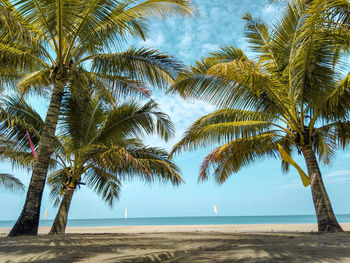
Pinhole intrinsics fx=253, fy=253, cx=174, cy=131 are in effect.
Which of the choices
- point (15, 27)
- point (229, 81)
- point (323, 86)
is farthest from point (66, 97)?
point (323, 86)

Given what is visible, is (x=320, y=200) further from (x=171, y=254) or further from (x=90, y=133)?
(x=90, y=133)

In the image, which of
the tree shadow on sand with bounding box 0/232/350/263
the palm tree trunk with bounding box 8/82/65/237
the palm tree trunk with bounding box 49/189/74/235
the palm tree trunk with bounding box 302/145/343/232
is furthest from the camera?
the palm tree trunk with bounding box 49/189/74/235

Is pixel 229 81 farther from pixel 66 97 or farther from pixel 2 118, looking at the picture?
pixel 2 118

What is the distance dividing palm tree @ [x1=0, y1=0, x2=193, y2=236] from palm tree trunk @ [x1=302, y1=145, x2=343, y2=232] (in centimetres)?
433

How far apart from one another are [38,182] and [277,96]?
6120mm

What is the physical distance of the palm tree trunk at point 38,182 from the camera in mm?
5367

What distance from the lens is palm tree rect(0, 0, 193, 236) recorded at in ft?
18.8

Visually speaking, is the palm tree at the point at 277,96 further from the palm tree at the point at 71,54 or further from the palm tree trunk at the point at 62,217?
the palm tree trunk at the point at 62,217

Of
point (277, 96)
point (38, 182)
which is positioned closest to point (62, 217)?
point (38, 182)

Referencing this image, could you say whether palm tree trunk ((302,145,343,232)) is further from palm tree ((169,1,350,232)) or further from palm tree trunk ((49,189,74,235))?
palm tree trunk ((49,189,74,235))

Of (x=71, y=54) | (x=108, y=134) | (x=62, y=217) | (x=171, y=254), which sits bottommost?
(x=171, y=254)

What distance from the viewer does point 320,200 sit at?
6.30 m

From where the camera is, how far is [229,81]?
254 inches

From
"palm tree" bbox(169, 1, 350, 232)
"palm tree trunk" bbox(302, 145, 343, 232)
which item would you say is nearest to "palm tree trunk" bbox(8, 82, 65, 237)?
"palm tree" bbox(169, 1, 350, 232)
